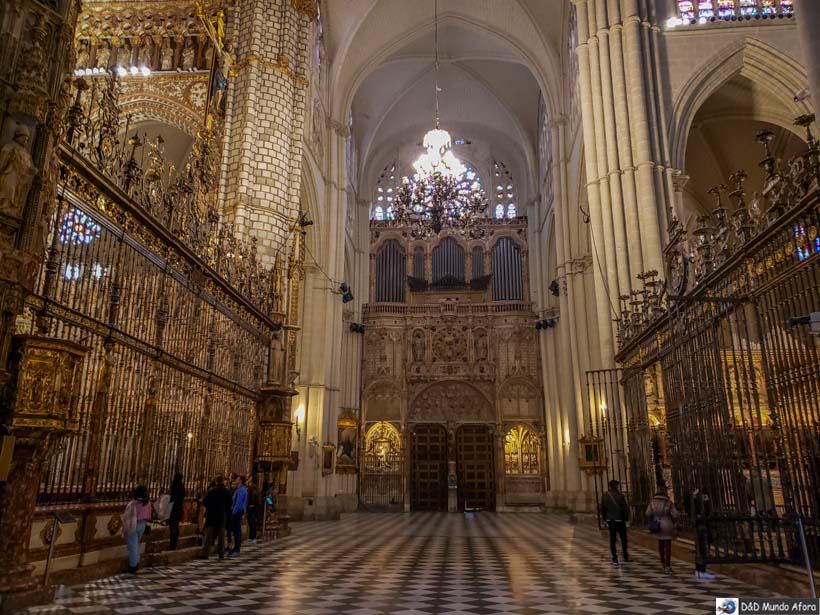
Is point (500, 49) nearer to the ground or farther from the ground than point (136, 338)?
farther from the ground

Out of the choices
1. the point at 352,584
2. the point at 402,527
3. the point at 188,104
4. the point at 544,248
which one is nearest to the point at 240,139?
the point at 188,104

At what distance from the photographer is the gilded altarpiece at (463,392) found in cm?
2644

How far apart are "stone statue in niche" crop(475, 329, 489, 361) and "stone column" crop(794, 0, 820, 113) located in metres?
22.5

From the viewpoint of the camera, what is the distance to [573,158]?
21.7 metres

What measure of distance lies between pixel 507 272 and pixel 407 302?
197 inches

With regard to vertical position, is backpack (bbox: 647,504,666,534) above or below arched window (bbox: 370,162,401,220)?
below

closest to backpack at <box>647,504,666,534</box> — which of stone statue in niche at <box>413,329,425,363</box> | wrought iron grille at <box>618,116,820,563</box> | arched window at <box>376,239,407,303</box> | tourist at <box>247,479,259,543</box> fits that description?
wrought iron grille at <box>618,116,820,563</box>

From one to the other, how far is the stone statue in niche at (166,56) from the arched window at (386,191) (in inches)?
579

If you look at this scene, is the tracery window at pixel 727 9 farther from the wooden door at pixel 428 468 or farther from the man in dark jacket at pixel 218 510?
the wooden door at pixel 428 468

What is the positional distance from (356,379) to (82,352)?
73.1 ft

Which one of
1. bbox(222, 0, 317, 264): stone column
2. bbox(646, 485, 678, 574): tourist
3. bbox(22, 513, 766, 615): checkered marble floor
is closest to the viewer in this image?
bbox(22, 513, 766, 615): checkered marble floor

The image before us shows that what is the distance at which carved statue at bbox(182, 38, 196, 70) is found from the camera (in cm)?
1742

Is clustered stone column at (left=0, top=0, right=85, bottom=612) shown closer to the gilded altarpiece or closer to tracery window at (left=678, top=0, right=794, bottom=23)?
tracery window at (left=678, top=0, right=794, bottom=23)

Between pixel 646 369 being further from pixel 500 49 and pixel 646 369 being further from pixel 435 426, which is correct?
pixel 500 49
